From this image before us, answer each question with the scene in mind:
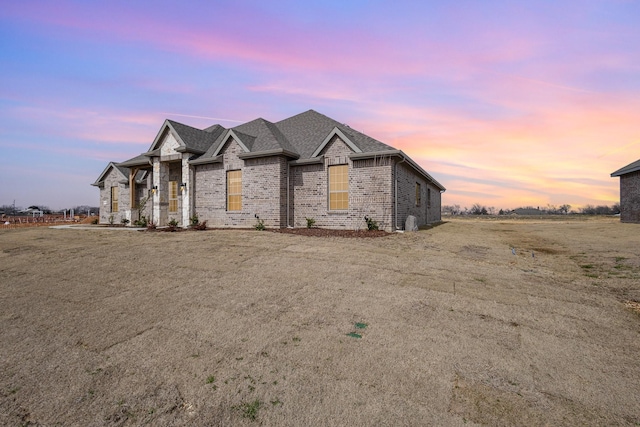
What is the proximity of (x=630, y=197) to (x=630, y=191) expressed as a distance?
0.51m

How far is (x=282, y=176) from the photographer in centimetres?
1680

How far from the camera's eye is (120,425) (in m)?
2.94

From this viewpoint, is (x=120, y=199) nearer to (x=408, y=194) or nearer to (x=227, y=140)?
(x=227, y=140)

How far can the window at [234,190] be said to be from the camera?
1803 centimetres

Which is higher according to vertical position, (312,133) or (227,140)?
(312,133)

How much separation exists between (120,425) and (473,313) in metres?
5.21

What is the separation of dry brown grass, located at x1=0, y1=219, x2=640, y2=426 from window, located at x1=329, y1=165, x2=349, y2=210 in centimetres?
732

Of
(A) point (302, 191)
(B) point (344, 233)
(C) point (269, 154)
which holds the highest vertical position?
(C) point (269, 154)

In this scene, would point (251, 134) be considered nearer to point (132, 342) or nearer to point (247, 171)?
point (247, 171)

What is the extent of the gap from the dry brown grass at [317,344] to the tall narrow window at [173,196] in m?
12.3

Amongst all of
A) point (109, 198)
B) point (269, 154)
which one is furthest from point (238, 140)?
point (109, 198)

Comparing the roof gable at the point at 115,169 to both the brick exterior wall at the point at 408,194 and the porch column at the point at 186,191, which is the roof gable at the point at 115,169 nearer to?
the porch column at the point at 186,191

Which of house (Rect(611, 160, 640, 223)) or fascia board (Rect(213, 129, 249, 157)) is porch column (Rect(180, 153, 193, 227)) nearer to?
fascia board (Rect(213, 129, 249, 157))

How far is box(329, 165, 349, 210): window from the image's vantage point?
16.0 m
